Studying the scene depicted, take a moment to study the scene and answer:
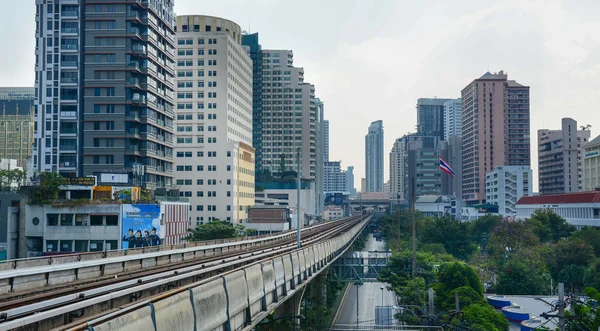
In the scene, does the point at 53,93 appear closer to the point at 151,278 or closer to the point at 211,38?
the point at 211,38

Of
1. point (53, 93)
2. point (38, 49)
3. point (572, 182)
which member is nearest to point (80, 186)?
point (53, 93)

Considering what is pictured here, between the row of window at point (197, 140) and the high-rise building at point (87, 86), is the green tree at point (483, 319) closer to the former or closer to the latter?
the high-rise building at point (87, 86)

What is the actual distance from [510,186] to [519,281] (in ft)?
368

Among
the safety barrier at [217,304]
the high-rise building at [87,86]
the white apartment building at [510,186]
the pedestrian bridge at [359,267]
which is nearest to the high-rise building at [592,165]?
the white apartment building at [510,186]

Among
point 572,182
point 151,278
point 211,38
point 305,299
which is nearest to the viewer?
point 151,278

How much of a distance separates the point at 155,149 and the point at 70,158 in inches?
490

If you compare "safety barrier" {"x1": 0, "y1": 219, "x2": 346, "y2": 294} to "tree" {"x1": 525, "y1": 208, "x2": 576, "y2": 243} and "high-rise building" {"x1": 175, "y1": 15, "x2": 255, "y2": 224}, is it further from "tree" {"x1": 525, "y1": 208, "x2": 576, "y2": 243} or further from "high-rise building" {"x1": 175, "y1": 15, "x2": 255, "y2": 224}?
"high-rise building" {"x1": 175, "y1": 15, "x2": 255, "y2": 224}

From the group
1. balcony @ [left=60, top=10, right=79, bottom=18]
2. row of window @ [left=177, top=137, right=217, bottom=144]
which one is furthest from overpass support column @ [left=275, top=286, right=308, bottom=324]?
row of window @ [left=177, top=137, right=217, bottom=144]

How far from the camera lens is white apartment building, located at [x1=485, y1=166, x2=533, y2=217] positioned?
17675 centimetres

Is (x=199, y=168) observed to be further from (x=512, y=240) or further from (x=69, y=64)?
(x=512, y=240)

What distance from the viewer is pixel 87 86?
86688 mm

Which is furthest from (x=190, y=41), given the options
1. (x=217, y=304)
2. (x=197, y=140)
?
(x=217, y=304)

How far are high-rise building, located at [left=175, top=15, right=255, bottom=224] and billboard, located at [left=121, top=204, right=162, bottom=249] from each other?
4751 centimetres

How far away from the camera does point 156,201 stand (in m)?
80.4
